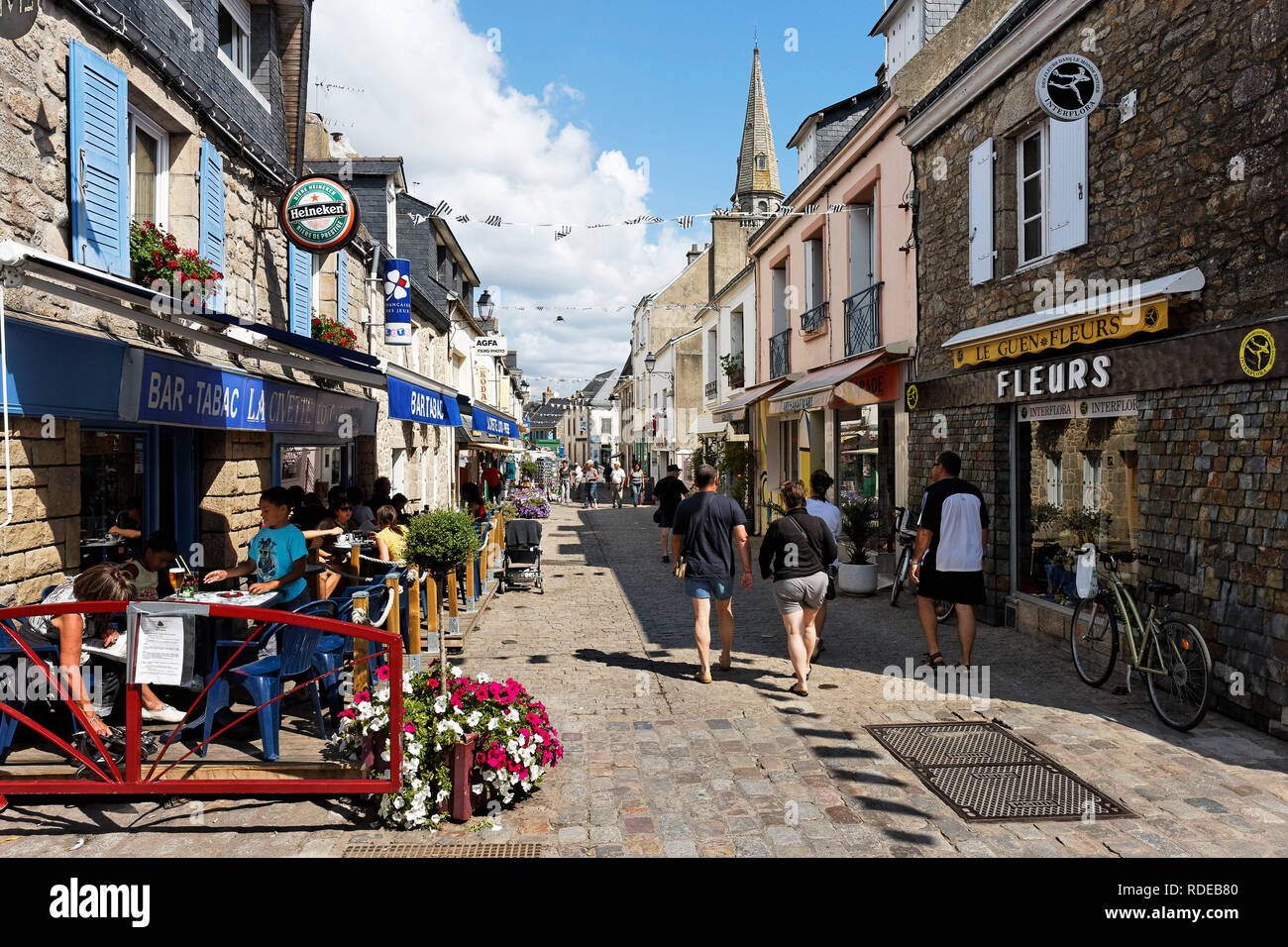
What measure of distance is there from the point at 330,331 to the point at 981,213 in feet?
26.0

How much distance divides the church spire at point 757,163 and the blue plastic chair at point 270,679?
110 feet

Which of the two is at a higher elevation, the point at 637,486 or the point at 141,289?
the point at 141,289

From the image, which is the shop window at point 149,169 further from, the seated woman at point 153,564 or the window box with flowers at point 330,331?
the window box with flowers at point 330,331

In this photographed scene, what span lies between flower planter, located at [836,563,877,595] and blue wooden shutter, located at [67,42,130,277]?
8.26 m

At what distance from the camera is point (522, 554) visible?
1126 centimetres

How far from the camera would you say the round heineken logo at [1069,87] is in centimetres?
691

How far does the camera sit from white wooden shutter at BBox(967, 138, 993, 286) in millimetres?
8922

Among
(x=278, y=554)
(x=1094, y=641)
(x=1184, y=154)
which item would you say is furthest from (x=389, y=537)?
(x=1184, y=154)

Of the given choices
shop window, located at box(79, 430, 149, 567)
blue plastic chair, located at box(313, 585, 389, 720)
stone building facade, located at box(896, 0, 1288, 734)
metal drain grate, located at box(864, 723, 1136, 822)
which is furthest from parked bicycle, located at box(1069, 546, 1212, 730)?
shop window, located at box(79, 430, 149, 567)

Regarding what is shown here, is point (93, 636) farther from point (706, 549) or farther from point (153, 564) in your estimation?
point (706, 549)

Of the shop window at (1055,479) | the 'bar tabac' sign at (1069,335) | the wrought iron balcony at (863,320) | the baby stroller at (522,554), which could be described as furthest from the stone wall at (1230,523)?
the baby stroller at (522,554)

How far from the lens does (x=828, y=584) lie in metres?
6.82
